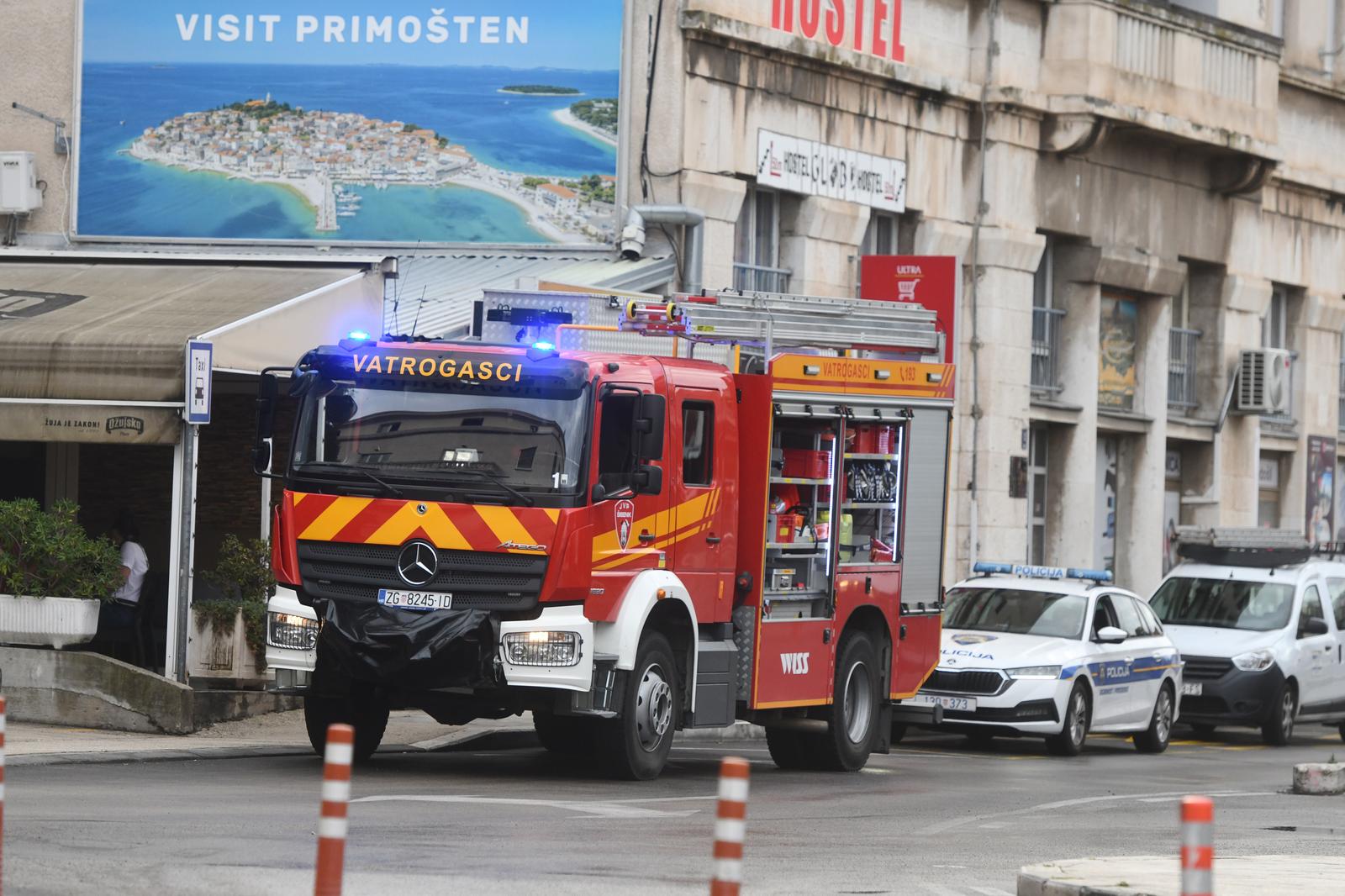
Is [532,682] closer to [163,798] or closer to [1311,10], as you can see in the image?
[163,798]

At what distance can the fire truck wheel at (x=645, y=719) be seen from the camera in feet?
49.1

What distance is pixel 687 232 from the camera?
24469mm

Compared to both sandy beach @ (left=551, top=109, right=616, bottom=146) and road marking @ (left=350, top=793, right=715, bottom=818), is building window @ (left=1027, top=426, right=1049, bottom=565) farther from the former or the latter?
road marking @ (left=350, top=793, right=715, bottom=818)

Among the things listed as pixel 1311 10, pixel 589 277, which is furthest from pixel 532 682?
pixel 1311 10

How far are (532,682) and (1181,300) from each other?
73.4ft

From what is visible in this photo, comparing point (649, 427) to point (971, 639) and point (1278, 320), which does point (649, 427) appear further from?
point (1278, 320)

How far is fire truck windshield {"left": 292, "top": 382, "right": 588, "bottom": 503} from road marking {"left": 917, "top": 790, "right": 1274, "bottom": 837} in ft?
9.74

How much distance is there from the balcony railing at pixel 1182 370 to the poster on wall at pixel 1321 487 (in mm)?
3573

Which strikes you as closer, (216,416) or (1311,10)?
(216,416)

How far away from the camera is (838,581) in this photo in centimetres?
1720

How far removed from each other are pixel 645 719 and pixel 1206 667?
→ 1072 cm

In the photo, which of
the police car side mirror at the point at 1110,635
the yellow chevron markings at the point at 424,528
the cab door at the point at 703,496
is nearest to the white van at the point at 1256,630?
the police car side mirror at the point at 1110,635

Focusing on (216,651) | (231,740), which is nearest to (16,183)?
(216,651)

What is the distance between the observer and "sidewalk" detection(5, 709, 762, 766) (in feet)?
50.8
